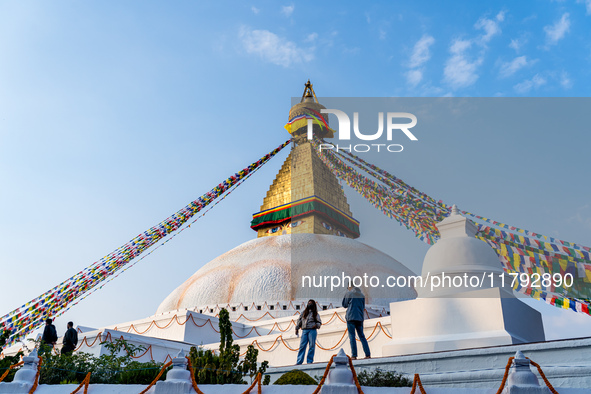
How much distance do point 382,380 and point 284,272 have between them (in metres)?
12.2

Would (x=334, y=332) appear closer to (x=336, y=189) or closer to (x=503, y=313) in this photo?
(x=503, y=313)

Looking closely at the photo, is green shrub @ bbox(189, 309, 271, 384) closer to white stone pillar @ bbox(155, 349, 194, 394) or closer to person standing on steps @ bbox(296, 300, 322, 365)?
white stone pillar @ bbox(155, 349, 194, 394)

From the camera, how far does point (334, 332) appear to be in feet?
33.4

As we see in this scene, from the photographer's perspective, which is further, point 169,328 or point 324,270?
point 324,270

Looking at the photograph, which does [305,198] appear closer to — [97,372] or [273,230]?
[273,230]

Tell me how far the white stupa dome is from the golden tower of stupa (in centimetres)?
319

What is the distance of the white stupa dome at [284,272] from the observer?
16.9 m

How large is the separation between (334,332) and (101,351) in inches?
198

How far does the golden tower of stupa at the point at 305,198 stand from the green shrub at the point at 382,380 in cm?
1748

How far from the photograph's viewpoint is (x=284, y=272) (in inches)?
690

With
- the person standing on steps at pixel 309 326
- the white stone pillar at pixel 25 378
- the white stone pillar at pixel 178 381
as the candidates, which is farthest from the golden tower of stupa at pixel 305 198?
the white stone pillar at pixel 178 381

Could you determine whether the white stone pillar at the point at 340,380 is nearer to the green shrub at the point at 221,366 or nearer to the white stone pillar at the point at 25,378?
the green shrub at the point at 221,366

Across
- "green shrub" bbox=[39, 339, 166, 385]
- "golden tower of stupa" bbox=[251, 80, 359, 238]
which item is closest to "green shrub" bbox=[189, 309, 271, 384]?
"green shrub" bbox=[39, 339, 166, 385]

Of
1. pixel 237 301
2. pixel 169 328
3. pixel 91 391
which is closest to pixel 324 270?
pixel 237 301
